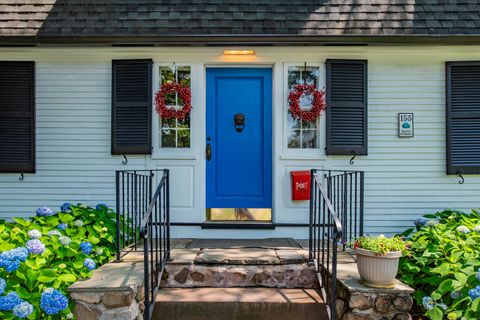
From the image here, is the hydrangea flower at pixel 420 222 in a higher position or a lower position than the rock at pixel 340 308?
higher

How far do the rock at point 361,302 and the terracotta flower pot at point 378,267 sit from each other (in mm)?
106

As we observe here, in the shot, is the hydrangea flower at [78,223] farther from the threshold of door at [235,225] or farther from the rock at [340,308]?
the rock at [340,308]

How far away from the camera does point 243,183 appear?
498cm

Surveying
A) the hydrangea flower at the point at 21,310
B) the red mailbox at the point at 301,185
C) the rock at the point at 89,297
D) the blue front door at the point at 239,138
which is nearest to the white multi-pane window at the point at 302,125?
the blue front door at the point at 239,138

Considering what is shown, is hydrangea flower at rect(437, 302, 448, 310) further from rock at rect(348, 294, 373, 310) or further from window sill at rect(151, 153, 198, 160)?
window sill at rect(151, 153, 198, 160)

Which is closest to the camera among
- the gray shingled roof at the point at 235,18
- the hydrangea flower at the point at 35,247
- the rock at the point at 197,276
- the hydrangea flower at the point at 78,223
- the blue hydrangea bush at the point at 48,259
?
the blue hydrangea bush at the point at 48,259

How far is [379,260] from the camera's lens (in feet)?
9.73

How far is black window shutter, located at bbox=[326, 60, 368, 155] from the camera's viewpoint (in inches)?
192

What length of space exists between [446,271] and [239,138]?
8.78 ft

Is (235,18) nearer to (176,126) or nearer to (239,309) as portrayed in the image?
(176,126)

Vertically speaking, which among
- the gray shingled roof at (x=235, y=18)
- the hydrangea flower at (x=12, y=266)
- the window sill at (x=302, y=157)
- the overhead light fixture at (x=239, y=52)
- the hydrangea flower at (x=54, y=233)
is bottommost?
the hydrangea flower at (x=12, y=266)

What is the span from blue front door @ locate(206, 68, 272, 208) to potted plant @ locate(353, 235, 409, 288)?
201 cm

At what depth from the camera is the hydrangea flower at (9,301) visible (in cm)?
260

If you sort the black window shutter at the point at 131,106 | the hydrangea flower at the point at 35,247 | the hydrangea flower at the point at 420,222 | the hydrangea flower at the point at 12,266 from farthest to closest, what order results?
the black window shutter at the point at 131,106, the hydrangea flower at the point at 420,222, the hydrangea flower at the point at 35,247, the hydrangea flower at the point at 12,266
